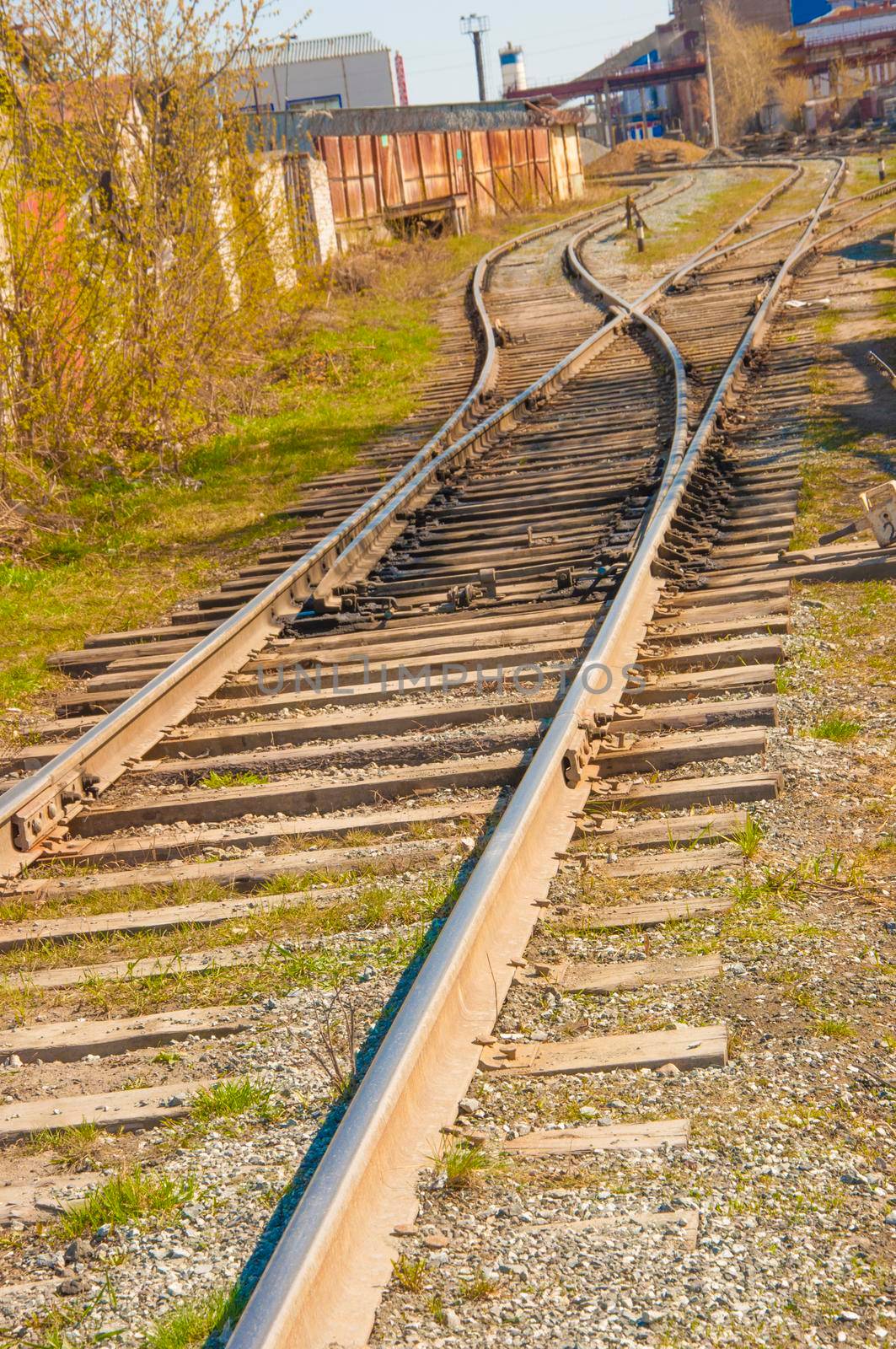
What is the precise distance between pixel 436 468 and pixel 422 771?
541 cm

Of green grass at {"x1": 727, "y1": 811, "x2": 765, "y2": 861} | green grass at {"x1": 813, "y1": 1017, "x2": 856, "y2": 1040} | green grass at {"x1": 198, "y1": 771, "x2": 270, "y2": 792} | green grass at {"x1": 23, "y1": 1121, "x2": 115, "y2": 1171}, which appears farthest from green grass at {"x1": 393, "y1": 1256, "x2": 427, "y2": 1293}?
green grass at {"x1": 198, "y1": 771, "x2": 270, "y2": 792}

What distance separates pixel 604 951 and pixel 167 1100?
113 centimetres

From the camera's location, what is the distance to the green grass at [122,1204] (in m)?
2.86

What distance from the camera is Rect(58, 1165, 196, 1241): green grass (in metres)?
2.86

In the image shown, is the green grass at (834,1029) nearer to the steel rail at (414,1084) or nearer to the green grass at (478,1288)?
the steel rail at (414,1084)

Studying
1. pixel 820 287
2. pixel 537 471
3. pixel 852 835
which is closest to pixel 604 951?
pixel 852 835

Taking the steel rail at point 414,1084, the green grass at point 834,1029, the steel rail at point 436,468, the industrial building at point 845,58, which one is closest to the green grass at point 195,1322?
the steel rail at point 414,1084

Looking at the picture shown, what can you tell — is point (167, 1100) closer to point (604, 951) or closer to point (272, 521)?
point (604, 951)

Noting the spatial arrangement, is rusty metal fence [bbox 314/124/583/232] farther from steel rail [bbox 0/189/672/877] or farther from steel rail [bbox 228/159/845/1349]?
steel rail [bbox 228/159/845/1349]

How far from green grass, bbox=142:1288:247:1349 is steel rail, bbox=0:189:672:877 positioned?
2552 millimetres

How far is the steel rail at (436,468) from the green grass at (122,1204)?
468 cm

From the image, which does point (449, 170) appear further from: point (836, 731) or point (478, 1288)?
point (478, 1288)

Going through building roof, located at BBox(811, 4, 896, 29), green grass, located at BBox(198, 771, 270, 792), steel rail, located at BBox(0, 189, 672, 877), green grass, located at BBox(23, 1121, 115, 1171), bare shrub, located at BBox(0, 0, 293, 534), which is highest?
building roof, located at BBox(811, 4, 896, 29)

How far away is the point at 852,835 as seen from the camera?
426 centimetres
